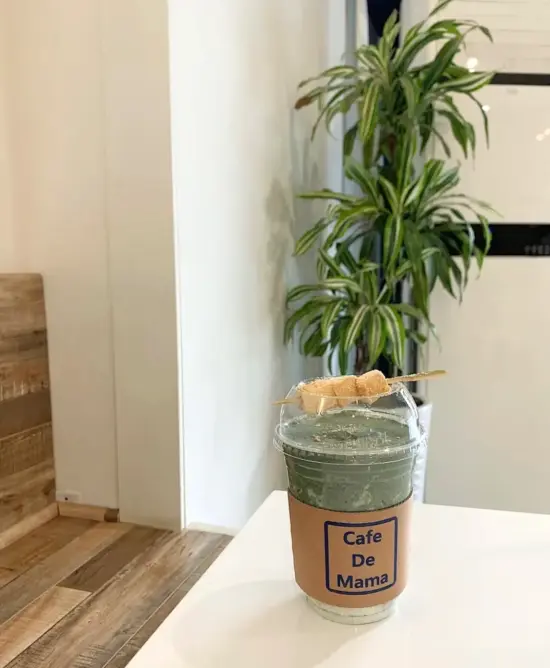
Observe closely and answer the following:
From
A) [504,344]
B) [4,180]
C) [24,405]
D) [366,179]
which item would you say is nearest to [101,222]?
[4,180]

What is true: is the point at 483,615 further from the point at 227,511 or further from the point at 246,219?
the point at 246,219

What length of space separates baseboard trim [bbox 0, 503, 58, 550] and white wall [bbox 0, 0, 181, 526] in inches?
2.9

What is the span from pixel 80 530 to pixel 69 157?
689 millimetres

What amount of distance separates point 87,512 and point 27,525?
117 mm

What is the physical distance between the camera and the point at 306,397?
64cm

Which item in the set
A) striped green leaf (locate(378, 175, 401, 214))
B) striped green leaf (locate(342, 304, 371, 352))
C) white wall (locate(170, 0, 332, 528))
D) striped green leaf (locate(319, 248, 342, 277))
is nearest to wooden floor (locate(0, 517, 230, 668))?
white wall (locate(170, 0, 332, 528))

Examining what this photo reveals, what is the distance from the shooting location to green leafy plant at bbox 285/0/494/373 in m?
1.70

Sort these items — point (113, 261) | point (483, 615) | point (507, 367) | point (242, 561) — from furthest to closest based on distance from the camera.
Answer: point (507, 367) < point (113, 261) < point (242, 561) < point (483, 615)

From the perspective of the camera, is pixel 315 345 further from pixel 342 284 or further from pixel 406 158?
pixel 406 158

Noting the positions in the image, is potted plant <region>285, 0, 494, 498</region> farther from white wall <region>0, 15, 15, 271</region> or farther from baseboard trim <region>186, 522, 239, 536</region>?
white wall <region>0, 15, 15, 271</region>

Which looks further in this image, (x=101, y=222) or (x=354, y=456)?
(x=101, y=222)

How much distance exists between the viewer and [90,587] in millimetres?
979

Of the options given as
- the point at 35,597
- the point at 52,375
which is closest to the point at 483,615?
the point at 35,597

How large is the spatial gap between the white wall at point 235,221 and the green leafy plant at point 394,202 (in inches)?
4.6
